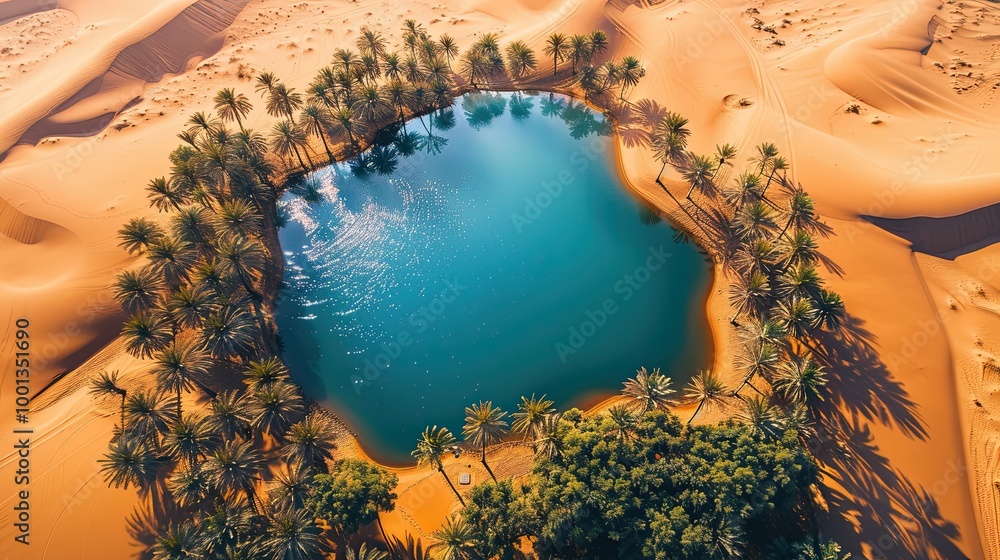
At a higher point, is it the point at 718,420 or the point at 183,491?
the point at 183,491

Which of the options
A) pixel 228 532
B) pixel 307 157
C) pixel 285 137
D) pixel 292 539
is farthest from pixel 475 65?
pixel 228 532

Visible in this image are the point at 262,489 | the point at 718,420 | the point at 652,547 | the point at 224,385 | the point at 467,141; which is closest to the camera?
the point at 652,547

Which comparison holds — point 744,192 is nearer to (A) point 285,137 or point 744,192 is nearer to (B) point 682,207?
(B) point 682,207

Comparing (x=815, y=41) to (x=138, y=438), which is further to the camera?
(x=815, y=41)

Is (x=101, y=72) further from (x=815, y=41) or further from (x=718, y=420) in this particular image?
(x=815, y=41)

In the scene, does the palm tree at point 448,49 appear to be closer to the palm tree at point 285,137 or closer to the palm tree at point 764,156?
the palm tree at point 285,137

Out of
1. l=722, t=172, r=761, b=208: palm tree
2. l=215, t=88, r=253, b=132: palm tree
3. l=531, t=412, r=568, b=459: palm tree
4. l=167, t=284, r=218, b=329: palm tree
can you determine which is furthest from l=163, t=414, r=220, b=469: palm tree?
l=722, t=172, r=761, b=208: palm tree

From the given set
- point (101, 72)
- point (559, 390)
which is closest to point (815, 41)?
point (559, 390)
